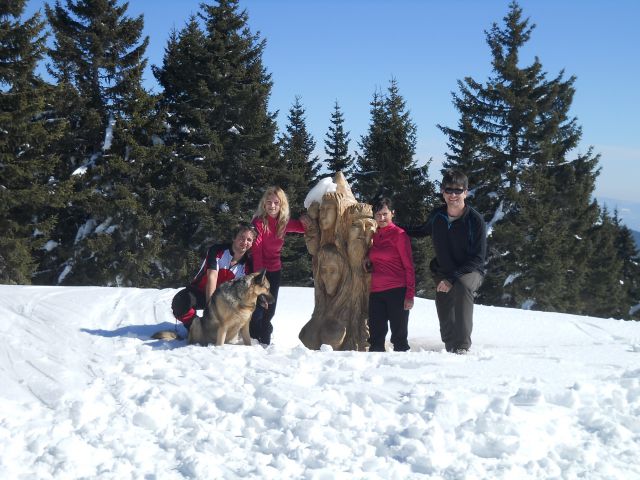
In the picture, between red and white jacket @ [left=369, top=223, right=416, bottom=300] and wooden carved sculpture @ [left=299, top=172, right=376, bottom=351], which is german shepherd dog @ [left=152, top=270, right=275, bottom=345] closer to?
wooden carved sculpture @ [left=299, top=172, right=376, bottom=351]

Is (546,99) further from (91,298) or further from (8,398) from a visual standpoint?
(8,398)

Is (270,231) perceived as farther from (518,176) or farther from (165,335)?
(518,176)

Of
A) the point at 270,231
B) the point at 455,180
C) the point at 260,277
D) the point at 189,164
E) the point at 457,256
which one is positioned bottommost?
the point at 260,277

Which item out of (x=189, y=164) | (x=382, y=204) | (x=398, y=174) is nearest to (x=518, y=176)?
(x=398, y=174)

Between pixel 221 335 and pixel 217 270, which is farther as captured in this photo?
pixel 217 270

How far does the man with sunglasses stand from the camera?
536cm

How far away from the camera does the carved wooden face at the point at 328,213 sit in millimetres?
6035

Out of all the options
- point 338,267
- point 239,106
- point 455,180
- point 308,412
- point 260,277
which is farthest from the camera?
point 239,106

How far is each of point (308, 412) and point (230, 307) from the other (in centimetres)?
197

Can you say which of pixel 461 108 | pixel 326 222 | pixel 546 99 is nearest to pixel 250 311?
pixel 326 222

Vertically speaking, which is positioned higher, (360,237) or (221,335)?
(360,237)

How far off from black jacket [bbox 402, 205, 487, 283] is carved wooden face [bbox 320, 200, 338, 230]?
109 centimetres

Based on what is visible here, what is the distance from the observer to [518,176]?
20422 millimetres

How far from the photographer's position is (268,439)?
3371mm
